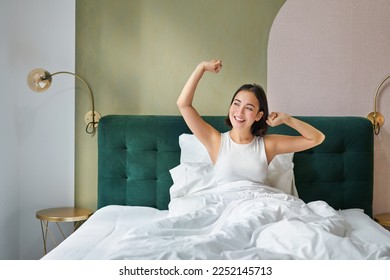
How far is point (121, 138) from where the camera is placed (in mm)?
3320

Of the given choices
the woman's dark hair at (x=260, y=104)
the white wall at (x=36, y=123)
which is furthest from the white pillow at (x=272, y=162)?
the white wall at (x=36, y=123)

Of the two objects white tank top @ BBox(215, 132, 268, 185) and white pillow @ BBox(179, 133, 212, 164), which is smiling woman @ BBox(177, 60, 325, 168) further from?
white pillow @ BBox(179, 133, 212, 164)

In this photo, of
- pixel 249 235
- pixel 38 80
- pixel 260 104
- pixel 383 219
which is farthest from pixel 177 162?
pixel 383 219

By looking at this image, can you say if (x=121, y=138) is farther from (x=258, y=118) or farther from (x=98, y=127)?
(x=258, y=118)

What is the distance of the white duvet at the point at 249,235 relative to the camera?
1953 mm

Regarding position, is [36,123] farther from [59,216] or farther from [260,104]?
[260,104]

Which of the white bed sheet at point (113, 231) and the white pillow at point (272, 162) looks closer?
the white bed sheet at point (113, 231)

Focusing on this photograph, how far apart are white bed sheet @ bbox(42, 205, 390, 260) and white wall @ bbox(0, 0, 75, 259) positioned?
59 centimetres

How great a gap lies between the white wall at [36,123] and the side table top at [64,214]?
5.9 inches

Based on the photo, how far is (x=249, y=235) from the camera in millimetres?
2168

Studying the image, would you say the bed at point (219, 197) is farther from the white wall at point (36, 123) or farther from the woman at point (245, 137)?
the white wall at point (36, 123)

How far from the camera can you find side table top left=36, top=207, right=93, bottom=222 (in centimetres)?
321

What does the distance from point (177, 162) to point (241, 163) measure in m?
0.55
